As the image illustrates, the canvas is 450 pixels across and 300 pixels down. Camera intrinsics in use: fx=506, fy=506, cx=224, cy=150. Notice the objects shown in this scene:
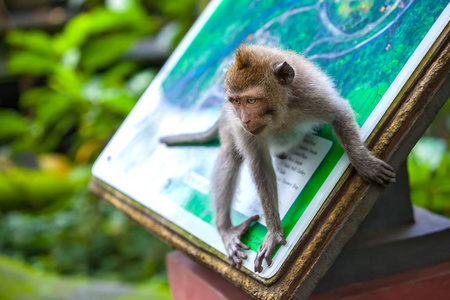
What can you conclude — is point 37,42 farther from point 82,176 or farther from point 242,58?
point 242,58

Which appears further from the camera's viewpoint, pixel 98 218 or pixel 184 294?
pixel 98 218

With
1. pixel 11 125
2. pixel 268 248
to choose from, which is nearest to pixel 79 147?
pixel 11 125

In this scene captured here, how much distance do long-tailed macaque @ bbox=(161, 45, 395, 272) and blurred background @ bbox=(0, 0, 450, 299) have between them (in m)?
1.72

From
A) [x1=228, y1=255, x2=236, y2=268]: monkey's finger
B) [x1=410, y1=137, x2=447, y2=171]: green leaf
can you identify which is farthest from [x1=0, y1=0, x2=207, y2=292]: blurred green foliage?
[x1=228, y1=255, x2=236, y2=268]: monkey's finger

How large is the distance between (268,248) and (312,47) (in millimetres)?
938

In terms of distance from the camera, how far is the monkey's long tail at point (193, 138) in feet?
7.85

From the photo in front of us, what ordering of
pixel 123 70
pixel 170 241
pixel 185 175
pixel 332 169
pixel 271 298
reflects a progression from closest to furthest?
1. pixel 271 298
2. pixel 332 169
3. pixel 170 241
4. pixel 185 175
5. pixel 123 70

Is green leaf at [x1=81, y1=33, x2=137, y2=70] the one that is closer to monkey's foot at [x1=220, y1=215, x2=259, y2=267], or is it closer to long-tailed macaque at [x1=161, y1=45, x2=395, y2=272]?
long-tailed macaque at [x1=161, y1=45, x2=395, y2=272]

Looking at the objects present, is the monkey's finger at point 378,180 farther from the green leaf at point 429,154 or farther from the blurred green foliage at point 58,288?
the blurred green foliage at point 58,288

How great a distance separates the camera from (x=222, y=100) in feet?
7.73

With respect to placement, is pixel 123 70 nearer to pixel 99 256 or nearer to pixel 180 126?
pixel 99 256

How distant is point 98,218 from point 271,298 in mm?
3756

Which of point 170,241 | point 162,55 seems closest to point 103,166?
point 170,241

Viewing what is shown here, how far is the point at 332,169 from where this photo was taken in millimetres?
1720
